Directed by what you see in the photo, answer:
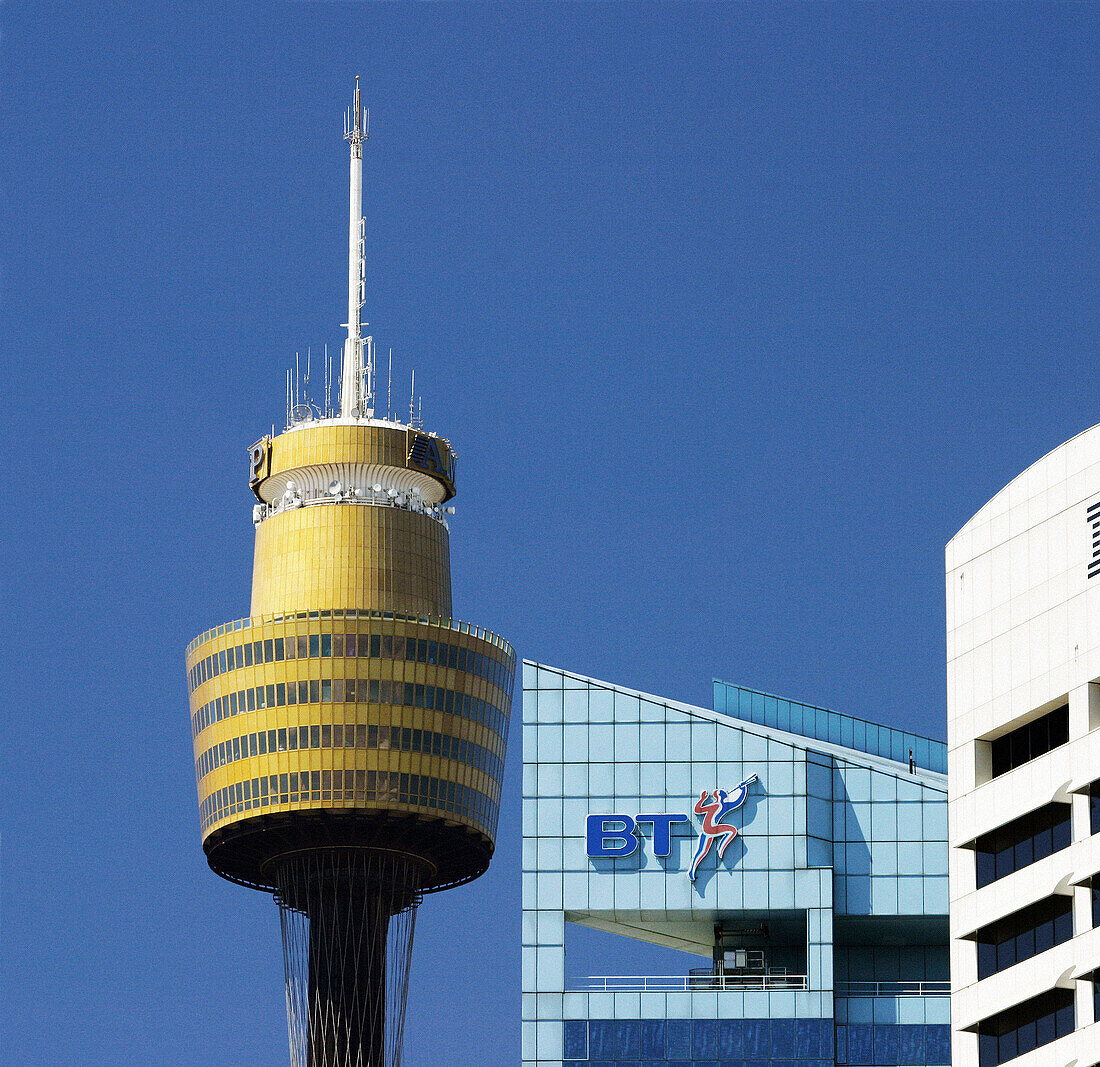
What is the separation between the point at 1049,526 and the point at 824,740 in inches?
3204

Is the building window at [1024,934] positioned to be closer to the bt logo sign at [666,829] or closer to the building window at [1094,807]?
the building window at [1094,807]

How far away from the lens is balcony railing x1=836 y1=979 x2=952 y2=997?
165500 millimetres

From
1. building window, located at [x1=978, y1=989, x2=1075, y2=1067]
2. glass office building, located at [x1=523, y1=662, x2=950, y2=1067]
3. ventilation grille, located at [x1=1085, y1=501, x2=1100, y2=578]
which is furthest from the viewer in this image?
glass office building, located at [x1=523, y1=662, x2=950, y2=1067]

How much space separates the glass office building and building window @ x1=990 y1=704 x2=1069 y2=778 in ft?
200

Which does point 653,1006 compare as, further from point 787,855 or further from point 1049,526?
point 1049,526

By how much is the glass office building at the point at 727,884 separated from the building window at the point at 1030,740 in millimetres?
60882

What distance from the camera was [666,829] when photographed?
165m

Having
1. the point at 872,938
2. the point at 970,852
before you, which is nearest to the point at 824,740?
the point at 872,938

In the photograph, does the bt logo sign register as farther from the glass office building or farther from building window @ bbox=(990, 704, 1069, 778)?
building window @ bbox=(990, 704, 1069, 778)

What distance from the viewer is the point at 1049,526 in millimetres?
101562

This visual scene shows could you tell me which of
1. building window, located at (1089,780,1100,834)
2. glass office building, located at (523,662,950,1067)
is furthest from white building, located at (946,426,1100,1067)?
glass office building, located at (523,662,950,1067)

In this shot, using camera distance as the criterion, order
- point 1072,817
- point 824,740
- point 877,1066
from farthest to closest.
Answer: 1. point 824,740
2. point 877,1066
3. point 1072,817

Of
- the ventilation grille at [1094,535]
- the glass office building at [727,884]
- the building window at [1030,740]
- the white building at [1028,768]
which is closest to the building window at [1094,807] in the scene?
the white building at [1028,768]

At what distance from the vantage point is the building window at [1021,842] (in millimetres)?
98062
